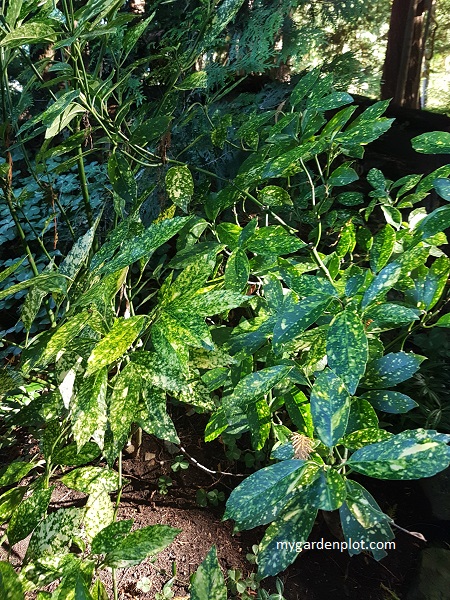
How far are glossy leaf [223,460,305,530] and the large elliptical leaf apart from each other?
0.32 ft

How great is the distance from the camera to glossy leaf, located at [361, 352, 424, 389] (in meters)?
0.61

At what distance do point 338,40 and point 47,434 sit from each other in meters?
2.01

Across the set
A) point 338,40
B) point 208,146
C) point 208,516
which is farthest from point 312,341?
point 338,40

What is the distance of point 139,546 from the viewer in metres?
0.54

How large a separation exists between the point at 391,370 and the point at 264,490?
0.27 metres

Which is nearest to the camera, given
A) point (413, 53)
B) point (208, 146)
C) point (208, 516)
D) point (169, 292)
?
point (169, 292)

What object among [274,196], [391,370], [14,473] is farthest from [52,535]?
[274,196]

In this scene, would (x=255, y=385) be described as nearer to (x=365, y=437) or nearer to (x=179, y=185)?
(x=365, y=437)

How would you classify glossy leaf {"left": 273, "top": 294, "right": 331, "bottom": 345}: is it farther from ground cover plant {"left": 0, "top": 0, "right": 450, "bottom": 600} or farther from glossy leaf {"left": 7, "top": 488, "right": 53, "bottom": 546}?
glossy leaf {"left": 7, "top": 488, "right": 53, "bottom": 546}

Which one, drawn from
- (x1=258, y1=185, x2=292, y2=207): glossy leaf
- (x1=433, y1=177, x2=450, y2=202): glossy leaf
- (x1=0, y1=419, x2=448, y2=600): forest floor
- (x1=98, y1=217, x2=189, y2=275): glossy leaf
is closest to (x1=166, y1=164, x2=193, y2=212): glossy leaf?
(x1=258, y1=185, x2=292, y2=207): glossy leaf

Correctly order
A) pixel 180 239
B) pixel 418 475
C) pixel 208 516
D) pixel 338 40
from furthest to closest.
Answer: pixel 338 40, pixel 208 516, pixel 180 239, pixel 418 475

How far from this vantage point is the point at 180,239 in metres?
0.85

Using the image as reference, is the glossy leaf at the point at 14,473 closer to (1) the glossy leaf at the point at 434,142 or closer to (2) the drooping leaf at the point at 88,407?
(2) the drooping leaf at the point at 88,407

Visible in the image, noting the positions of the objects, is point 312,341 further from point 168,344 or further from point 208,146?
point 208,146
